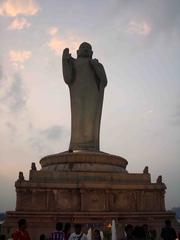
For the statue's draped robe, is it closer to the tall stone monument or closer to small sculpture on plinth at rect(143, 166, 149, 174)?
the tall stone monument

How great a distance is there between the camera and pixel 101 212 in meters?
15.9

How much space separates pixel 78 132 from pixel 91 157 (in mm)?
2589

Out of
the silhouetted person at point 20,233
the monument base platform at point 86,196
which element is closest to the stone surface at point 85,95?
the monument base platform at point 86,196

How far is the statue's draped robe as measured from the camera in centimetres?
2008

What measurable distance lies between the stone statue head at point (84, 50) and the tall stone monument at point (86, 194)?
521cm

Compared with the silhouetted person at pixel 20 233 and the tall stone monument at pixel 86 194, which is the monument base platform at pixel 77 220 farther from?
the silhouetted person at pixel 20 233

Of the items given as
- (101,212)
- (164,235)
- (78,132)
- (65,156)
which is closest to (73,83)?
(78,132)

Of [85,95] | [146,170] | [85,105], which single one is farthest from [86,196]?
[85,95]

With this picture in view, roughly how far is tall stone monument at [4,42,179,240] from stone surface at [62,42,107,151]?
95 centimetres

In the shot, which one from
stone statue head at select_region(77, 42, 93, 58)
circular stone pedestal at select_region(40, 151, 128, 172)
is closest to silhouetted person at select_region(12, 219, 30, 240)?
circular stone pedestal at select_region(40, 151, 128, 172)

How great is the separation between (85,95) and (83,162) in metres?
4.11

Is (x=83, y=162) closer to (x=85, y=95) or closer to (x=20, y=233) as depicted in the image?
(x=85, y=95)

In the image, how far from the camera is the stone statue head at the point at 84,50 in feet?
69.7

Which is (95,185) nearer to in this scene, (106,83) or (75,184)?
(75,184)
